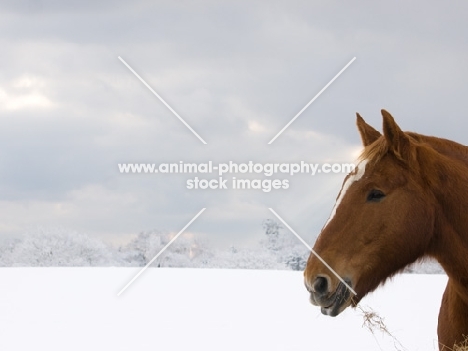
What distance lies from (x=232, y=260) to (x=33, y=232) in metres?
11.9

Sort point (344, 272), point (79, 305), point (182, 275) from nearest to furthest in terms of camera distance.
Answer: point (344, 272) < point (79, 305) < point (182, 275)

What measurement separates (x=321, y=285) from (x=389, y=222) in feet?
1.65

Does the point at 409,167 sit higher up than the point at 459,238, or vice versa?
the point at 409,167

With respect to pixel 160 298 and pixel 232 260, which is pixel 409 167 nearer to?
pixel 160 298

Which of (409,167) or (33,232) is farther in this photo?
(33,232)

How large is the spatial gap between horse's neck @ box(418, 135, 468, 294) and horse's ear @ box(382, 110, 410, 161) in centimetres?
16

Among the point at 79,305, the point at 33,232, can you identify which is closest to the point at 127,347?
the point at 79,305

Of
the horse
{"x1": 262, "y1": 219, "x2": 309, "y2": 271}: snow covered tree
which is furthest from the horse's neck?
{"x1": 262, "y1": 219, "x2": 309, "y2": 271}: snow covered tree

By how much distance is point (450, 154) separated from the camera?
358cm

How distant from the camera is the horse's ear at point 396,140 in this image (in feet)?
11.1

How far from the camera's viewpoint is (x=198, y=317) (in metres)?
11.4

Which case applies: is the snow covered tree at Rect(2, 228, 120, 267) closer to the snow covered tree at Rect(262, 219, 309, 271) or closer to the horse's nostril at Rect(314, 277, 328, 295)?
the snow covered tree at Rect(262, 219, 309, 271)

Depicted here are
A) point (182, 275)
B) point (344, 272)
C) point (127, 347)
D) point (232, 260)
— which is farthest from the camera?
point (232, 260)

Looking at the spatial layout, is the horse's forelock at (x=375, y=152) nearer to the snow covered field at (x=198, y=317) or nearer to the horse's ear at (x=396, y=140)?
the horse's ear at (x=396, y=140)
